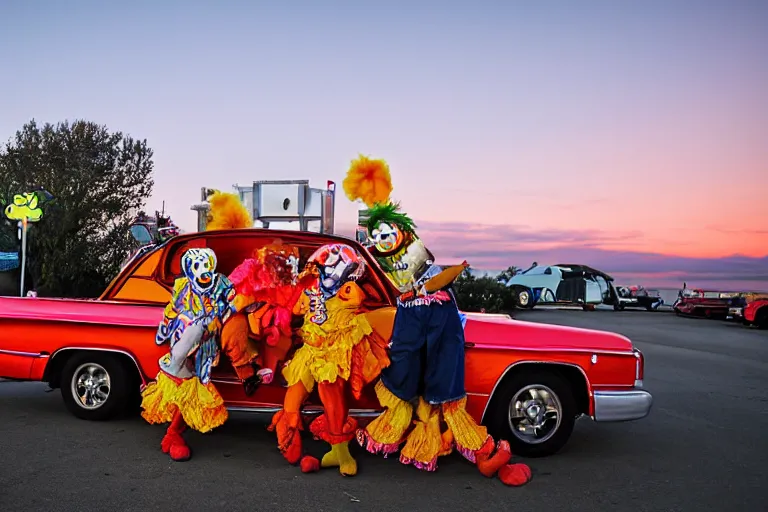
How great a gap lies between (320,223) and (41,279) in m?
22.3

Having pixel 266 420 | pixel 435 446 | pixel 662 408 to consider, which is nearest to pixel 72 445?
pixel 266 420

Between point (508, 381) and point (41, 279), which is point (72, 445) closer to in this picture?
point (508, 381)

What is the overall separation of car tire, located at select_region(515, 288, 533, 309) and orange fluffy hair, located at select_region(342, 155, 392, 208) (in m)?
25.5

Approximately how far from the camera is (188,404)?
4863mm

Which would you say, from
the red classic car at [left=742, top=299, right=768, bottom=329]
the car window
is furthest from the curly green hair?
the red classic car at [left=742, top=299, right=768, bottom=329]

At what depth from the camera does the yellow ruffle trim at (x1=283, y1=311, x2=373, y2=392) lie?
179 inches

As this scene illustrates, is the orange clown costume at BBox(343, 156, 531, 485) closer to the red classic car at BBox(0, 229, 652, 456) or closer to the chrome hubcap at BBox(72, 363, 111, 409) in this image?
the red classic car at BBox(0, 229, 652, 456)

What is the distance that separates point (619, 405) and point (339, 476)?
210cm

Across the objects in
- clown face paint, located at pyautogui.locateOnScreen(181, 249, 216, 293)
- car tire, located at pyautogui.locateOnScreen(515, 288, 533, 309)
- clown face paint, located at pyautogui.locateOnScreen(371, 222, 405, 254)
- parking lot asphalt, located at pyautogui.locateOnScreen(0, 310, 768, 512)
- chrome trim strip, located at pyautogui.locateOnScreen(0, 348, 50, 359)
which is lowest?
parking lot asphalt, located at pyautogui.locateOnScreen(0, 310, 768, 512)

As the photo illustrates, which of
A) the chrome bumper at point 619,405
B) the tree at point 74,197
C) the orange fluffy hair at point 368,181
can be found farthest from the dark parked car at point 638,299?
the orange fluffy hair at point 368,181

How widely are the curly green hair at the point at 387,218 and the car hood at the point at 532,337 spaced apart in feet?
2.79

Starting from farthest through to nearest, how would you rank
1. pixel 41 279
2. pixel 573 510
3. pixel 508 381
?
pixel 41 279 < pixel 508 381 < pixel 573 510

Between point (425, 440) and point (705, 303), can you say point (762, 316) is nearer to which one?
point (705, 303)

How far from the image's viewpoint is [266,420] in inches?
254
